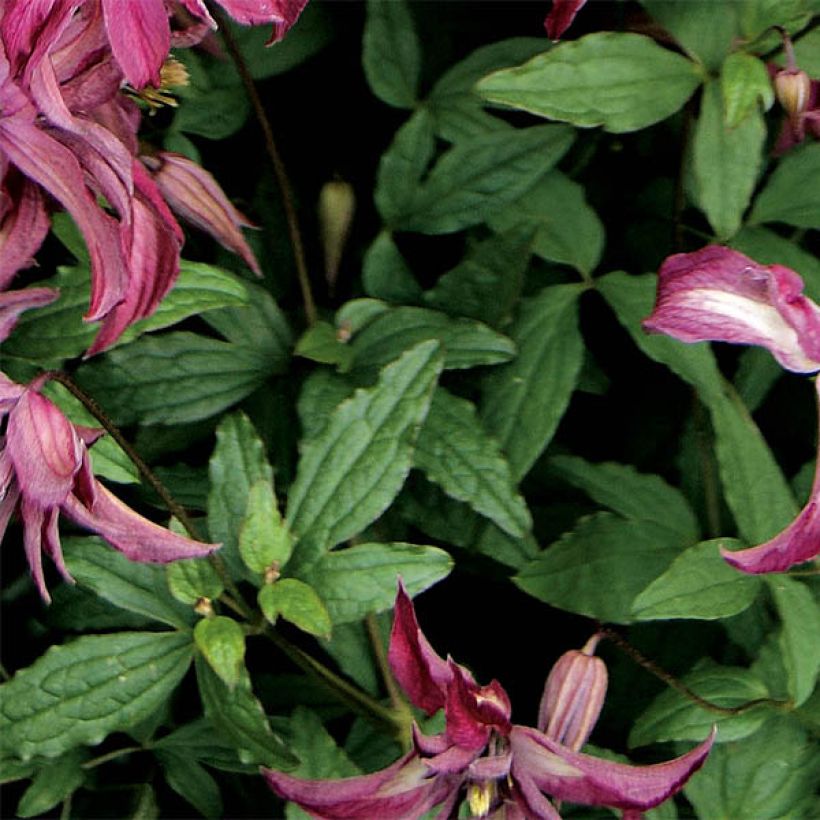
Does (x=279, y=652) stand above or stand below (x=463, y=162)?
below

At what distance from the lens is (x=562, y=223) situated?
0.82 meters

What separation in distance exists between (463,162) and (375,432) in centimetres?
19

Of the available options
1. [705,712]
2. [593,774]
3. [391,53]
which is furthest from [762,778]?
[391,53]

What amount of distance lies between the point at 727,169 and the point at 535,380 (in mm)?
158

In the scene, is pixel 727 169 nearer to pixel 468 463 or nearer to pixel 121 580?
pixel 468 463

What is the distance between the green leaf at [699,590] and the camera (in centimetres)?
68

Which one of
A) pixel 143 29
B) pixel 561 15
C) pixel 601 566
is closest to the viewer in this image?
Answer: pixel 143 29

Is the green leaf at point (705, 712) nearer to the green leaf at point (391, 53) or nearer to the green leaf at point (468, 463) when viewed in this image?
the green leaf at point (468, 463)

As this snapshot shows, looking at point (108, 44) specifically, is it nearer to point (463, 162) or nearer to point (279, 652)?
point (463, 162)

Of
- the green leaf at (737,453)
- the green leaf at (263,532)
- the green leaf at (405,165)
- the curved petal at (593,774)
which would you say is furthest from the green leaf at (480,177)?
the curved petal at (593,774)

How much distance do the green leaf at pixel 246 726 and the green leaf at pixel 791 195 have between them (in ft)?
1.35

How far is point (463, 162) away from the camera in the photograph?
809 millimetres

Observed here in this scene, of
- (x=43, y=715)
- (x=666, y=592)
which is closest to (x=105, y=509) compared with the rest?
(x=43, y=715)

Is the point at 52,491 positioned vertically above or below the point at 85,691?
above
